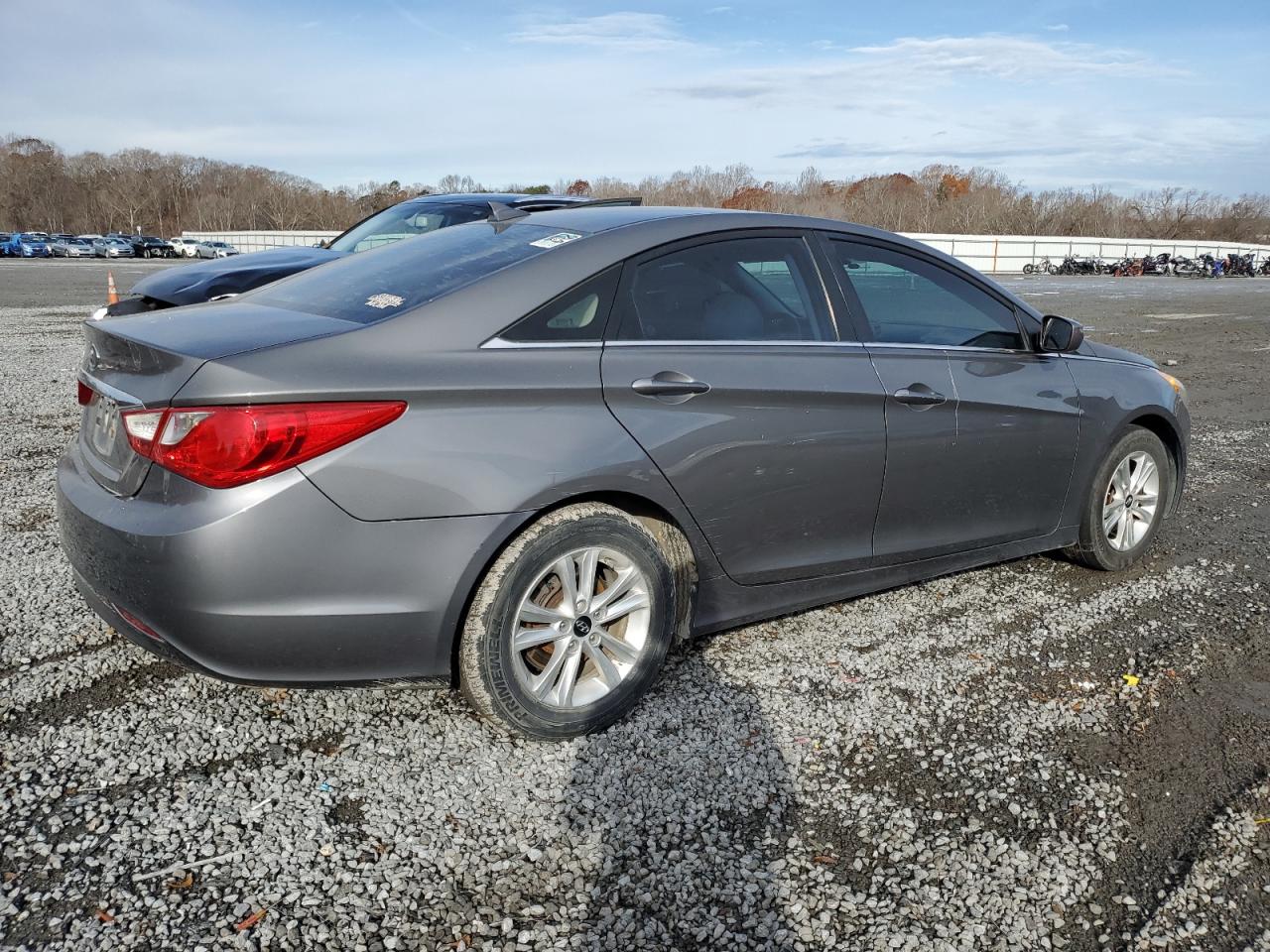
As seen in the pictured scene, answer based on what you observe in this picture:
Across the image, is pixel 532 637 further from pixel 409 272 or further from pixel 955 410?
pixel 955 410

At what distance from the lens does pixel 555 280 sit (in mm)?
3213

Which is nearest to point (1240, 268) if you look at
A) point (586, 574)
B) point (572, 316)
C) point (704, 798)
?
point (572, 316)

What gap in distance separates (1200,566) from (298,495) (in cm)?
435

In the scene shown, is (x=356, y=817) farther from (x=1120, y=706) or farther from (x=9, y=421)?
(x=9, y=421)

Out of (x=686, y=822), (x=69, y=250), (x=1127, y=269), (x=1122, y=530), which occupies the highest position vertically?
(x=1127, y=269)

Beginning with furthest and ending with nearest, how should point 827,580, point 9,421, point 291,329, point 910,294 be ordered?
point 9,421
point 910,294
point 827,580
point 291,329

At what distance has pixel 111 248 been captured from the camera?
6631 centimetres

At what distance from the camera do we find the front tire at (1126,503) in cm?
478

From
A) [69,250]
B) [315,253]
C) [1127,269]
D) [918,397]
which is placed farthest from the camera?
[69,250]

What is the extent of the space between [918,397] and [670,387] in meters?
1.16

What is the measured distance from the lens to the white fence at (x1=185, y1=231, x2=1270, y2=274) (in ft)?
204

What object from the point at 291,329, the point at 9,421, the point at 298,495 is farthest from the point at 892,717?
the point at 9,421

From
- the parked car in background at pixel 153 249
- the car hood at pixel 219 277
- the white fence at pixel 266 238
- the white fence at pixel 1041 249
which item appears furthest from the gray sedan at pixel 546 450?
the parked car in background at pixel 153 249

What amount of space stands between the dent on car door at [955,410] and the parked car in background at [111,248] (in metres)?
69.9
